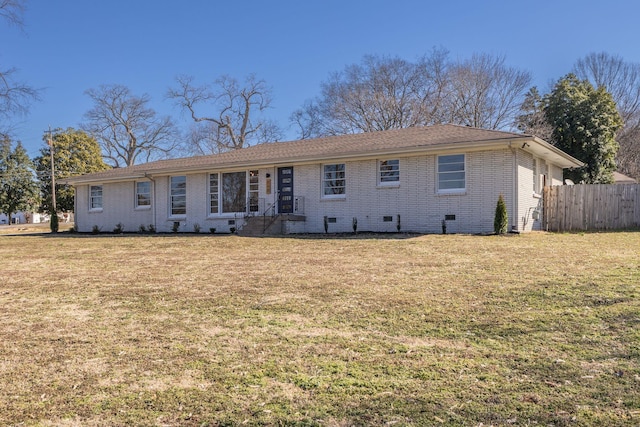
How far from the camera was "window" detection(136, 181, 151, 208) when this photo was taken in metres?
22.0

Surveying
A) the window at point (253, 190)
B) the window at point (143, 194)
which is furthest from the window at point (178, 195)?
the window at point (253, 190)

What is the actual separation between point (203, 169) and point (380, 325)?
16.1 metres

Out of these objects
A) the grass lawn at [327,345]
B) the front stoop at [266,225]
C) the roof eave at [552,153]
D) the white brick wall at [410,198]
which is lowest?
the grass lawn at [327,345]

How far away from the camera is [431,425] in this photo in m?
2.73

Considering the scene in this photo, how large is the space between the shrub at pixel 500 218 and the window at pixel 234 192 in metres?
9.90

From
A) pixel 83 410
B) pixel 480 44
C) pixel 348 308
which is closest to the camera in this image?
pixel 83 410

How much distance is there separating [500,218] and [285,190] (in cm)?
A: 808

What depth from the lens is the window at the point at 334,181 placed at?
17219mm

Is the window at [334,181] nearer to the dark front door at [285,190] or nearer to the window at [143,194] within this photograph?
the dark front door at [285,190]

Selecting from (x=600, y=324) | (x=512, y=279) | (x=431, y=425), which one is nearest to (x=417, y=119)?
(x=512, y=279)

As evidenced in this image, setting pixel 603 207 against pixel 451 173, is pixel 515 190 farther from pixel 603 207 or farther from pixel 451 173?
pixel 603 207

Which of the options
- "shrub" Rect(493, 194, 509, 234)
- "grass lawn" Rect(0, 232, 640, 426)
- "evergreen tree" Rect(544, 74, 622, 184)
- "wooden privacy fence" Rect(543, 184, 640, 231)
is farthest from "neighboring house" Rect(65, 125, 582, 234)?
"grass lawn" Rect(0, 232, 640, 426)

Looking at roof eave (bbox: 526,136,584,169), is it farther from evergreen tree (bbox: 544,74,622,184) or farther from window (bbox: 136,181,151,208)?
window (bbox: 136,181,151,208)

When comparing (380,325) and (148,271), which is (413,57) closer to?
(148,271)
